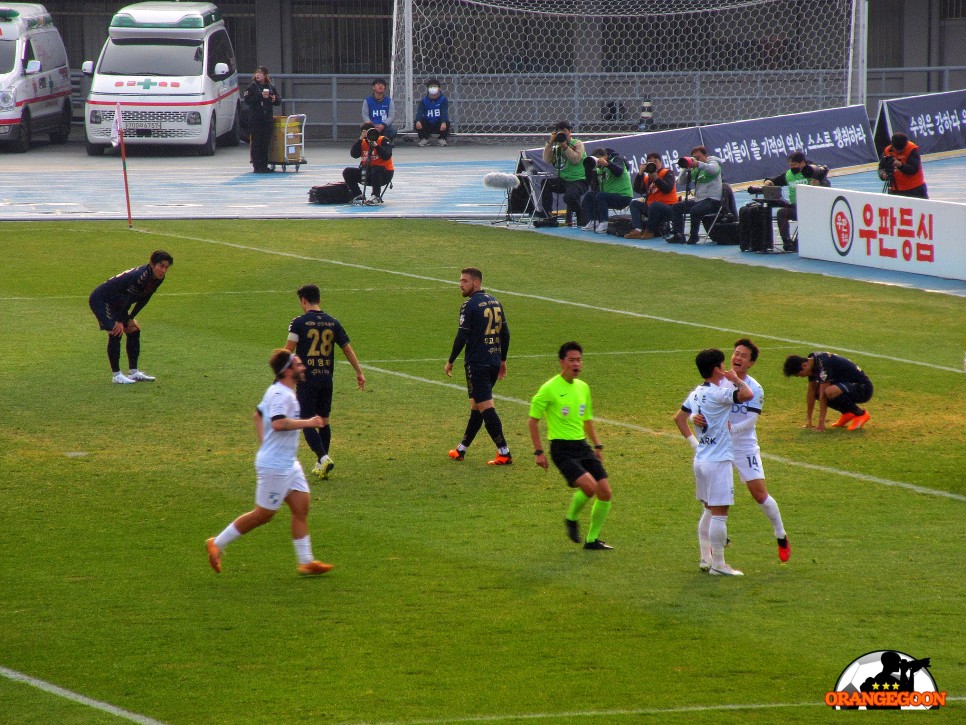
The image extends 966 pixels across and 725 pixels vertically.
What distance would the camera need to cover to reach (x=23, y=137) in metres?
39.1

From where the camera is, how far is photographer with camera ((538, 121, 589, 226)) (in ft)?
91.8

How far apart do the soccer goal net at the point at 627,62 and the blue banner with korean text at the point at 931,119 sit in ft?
9.77

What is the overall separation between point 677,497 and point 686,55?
103ft

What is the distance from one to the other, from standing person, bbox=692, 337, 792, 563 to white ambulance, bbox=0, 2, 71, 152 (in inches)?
1233

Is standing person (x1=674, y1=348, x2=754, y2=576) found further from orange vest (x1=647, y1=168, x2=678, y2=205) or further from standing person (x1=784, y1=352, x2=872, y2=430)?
orange vest (x1=647, y1=168, x2=678, y2=205)

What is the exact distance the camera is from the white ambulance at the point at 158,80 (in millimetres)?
36812

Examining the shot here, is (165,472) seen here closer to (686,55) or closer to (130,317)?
(130,317)

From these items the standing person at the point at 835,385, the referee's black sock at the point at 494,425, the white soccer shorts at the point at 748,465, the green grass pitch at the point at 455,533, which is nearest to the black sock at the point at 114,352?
the green grass pitch at the point at 455,533

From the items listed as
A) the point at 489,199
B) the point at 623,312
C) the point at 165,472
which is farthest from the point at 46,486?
the point at 489,199

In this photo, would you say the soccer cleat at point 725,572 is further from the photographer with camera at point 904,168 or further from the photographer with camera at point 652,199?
the photographer with camera at point 652,199

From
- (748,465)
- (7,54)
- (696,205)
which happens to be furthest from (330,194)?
(748,465)

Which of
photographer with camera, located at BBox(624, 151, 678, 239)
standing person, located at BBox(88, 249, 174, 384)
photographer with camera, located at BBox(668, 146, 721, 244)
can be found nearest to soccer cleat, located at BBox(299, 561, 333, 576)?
standing person, located at BBox(88, 249, 174, 384)

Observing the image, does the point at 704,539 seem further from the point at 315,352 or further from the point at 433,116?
the point at 433,116

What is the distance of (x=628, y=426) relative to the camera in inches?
587
